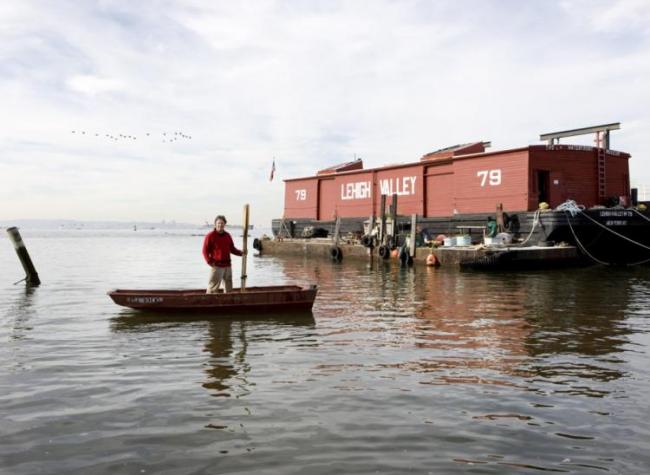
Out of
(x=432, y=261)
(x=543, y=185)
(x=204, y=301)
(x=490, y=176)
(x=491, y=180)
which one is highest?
(x=490, y=176)

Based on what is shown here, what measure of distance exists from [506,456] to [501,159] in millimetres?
25215

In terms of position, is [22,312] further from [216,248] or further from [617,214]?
[617,214]

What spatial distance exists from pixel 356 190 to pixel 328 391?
105ft

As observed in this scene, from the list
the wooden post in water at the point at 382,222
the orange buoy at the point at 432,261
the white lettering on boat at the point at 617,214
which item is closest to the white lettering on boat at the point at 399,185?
the wooden post in water at the point at 382,222

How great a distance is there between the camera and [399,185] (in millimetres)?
34406

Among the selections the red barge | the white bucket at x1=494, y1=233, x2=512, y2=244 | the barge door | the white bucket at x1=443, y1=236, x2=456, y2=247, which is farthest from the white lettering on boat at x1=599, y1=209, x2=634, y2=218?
the white bucket at x1=443, y1=236, x2=456, y2=247

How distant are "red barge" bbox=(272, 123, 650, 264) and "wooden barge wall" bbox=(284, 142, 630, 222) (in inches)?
2.0

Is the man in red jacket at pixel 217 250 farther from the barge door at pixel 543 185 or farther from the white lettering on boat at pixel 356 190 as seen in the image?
the white lettering on boat at pixel 356 190

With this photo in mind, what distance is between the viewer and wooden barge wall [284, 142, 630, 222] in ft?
87.9

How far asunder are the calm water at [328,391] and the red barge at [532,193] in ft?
41.6

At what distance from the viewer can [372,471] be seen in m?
4.37

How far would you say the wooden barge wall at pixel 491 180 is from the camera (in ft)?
87.9

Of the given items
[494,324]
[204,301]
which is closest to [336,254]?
[204,301]

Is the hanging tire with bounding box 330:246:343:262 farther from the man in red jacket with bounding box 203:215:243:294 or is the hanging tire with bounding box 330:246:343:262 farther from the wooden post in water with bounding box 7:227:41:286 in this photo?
the man in red jacket with bounding box 203:215:243:294
